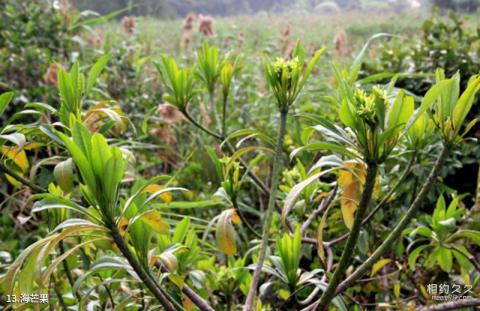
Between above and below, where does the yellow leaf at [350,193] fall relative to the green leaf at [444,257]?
above

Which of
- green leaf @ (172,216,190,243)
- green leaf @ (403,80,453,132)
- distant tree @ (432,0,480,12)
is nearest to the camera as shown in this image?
green leaf @ (403,80,453,132)

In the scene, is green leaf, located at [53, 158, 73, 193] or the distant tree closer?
green leaf, located at [53, 158, 73, 193]

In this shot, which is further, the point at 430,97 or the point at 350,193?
the point at 350,193

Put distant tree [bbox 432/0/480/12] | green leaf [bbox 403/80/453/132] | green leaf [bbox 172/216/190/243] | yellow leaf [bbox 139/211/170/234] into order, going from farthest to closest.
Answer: distant tree [bbox 432/0/480/12] → green leaf [bbox 172/216/190/243] → yellow leaf [bbox 139/211/170/234] → green leaf [bbox 403/80/453/132]

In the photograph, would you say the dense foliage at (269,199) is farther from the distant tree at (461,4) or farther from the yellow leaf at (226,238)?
the distant tree at (461,4)

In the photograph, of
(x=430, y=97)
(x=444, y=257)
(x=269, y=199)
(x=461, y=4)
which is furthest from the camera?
(x=461, y=4)

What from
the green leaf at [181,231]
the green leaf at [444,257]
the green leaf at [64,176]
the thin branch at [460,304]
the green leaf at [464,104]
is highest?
the green leaf at [464,104]

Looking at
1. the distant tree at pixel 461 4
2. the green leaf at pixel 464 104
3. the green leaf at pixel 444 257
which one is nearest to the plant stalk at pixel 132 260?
the green leaf at pixel 464 104

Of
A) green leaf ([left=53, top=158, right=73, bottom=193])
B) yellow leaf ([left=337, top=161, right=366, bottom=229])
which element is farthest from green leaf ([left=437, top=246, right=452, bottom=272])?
green leaf ([left=53, top=158, right=73, bottom=193])

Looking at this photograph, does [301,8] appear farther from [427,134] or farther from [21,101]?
[427,134]

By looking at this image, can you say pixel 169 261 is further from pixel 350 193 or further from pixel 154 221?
pixel 350 193

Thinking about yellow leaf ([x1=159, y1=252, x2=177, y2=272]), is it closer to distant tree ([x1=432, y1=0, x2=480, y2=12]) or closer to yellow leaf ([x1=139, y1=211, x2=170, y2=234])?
yellow leaf ([x1=139, y1=211, x2=170, y2=234])

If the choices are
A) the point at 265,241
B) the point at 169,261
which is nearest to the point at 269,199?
the point at 265,241

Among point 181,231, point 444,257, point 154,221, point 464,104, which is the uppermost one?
point 464,104
